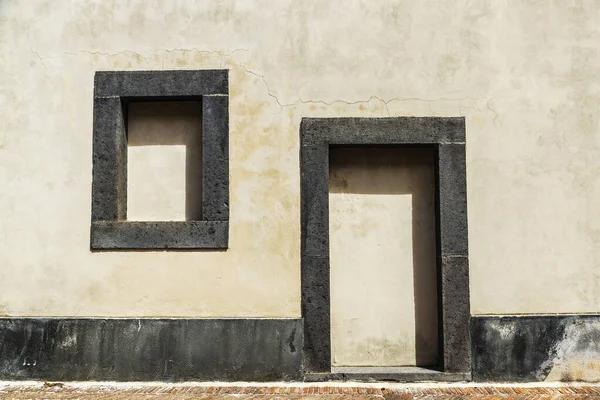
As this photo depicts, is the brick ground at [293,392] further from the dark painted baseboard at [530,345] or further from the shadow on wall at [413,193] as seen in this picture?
the shadow on wall at [413,193]

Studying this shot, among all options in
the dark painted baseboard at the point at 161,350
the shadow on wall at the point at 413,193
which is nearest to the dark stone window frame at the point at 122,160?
the dark painted baseboard at the point at 161,350

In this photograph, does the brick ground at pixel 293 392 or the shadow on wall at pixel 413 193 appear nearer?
the brick ground at pixel 293 392

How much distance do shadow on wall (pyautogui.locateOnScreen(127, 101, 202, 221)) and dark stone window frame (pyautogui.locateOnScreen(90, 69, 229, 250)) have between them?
0.46 feet

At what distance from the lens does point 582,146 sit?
5.02 meters

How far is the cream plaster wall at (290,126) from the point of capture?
4.99m

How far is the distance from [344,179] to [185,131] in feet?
4.96

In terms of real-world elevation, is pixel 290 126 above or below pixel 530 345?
above

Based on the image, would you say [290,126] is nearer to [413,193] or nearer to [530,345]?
[413,193]

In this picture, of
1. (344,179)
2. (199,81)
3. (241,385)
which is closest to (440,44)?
(344,179)

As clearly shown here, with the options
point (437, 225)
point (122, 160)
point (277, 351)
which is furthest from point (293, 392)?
point (122, 160)

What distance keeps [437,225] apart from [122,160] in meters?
2.86

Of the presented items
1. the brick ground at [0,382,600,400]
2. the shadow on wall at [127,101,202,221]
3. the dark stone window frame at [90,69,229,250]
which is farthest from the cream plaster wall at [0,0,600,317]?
the brick ground at [0,382,600,400]

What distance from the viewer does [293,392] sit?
4.68m

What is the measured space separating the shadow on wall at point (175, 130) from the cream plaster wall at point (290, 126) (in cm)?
37
